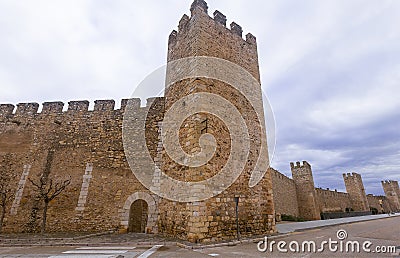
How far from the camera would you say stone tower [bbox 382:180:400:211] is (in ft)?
120

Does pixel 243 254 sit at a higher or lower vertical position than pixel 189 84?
lower

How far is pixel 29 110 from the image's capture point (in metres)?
10.8

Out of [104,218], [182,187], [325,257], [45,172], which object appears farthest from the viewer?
[45,172]

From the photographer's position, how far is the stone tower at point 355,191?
29172mm

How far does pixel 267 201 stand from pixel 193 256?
4.41 metres

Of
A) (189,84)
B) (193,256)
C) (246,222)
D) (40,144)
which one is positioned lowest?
(193,256)

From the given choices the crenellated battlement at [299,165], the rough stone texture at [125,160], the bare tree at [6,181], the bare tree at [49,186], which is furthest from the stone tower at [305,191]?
the bare tree at [6,181]

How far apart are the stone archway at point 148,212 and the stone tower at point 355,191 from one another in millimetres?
30258

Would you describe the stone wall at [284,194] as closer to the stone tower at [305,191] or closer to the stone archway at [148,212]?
the stone tower at [305,191]

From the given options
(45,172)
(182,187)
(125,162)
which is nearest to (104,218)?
(125,162)

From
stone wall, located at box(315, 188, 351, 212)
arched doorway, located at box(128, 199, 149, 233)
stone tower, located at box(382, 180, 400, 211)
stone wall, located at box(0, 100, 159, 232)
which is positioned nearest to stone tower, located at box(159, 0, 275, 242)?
stone wall, located at box(0, 100, 159, 232)

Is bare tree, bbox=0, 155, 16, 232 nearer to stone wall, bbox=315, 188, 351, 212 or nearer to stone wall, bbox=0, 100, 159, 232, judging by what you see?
stone wall, bbox=0, 100, 159, 232

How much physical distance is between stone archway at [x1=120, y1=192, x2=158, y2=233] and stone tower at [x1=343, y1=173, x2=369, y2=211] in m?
30.3

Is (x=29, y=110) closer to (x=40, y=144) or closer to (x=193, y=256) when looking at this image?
(x=40, y=144)
